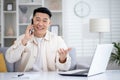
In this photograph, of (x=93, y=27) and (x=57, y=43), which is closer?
(x=57, y=43)

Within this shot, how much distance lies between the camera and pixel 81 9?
498cm

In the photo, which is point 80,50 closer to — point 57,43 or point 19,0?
point 19,0

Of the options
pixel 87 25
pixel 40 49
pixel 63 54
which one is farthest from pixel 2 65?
pixel 87 25

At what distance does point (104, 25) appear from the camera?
4.39 m

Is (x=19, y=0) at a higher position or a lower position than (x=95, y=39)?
higher

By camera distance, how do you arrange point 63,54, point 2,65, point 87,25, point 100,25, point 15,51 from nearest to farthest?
1. point 63,54
2. point 15,51
3. point 2,65
4. point 100,25
5. point 87,25

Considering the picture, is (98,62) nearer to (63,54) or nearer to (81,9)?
(63,54)

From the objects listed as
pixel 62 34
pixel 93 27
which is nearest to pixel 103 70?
pixel 93 27

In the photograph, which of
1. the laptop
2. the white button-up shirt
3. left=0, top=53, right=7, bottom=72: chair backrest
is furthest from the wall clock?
the laptop

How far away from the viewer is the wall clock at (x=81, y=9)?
4.96m

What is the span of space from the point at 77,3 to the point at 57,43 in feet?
8.30

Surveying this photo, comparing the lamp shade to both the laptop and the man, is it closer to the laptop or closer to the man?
the man

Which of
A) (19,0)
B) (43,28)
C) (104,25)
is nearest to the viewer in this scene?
(43,28)

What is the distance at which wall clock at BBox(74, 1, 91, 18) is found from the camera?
16.3 ft
